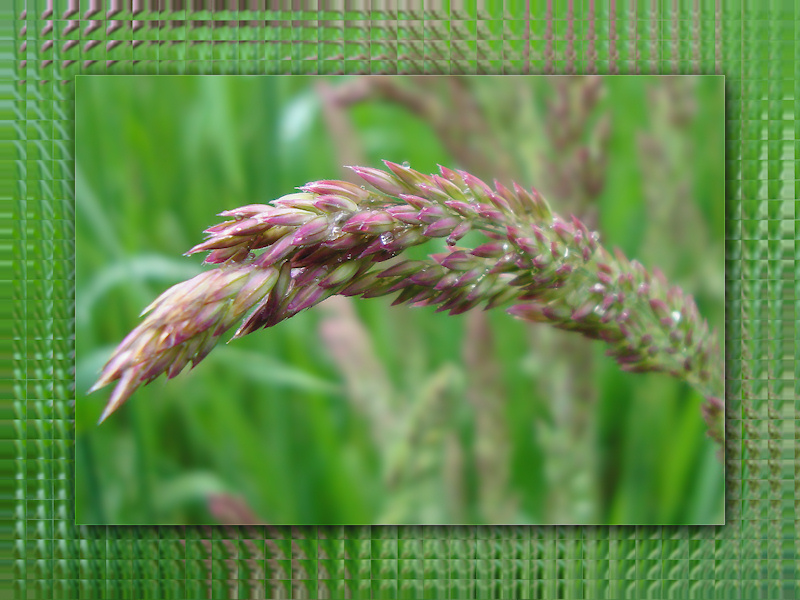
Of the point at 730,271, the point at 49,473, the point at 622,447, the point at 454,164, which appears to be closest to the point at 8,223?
the point at 49,473

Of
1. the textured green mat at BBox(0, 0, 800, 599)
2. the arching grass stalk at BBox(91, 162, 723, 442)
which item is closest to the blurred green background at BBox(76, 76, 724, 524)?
the textured green mat at BBox(0, 0, 800, 599)

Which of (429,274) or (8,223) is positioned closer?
(429,274)

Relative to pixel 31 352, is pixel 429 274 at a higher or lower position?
higher

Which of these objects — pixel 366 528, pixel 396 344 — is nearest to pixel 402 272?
pixel 396 344

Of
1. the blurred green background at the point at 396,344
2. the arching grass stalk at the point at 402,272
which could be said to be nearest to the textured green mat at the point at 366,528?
the blurred green background at the point at 396,344

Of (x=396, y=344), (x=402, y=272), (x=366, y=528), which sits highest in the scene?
(x=402, y=272)

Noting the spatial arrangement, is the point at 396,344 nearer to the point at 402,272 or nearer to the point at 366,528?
the point at 366,528

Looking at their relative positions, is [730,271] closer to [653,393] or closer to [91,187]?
[653,393]
